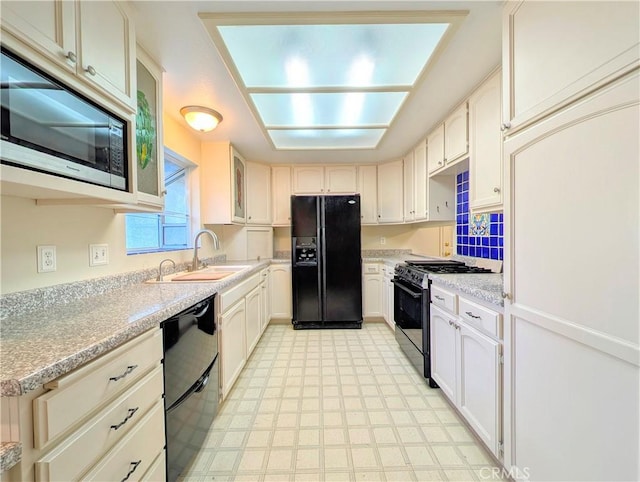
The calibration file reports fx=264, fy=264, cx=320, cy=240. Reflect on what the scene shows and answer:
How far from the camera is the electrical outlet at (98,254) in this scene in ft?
4.77

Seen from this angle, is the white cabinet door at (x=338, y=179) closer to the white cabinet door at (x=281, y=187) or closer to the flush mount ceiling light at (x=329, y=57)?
the white cabinet door at (x=281, y=187)

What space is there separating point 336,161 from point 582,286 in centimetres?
311

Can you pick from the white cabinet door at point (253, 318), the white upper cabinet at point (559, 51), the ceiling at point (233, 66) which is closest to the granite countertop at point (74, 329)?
the white cabinet door at point (253, 318)

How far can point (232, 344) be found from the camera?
2.02 meters

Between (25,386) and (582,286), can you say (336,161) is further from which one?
(25,386)

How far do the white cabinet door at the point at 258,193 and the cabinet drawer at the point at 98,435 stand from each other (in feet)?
8.83

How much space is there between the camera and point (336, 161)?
3652 millimetres

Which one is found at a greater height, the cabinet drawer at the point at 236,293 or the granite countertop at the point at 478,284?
the granite countertop at the point at 478,284

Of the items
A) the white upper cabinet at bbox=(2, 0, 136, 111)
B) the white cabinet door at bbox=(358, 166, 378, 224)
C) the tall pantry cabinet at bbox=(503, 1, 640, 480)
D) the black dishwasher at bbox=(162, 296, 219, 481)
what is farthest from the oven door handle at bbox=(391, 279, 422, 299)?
the white upper cabinet at bbox=(2, 0, 136, 111)

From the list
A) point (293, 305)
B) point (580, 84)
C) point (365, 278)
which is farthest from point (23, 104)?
point (365, 278)

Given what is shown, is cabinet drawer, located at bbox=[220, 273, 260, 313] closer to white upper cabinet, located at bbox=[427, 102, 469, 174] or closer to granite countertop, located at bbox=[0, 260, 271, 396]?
granite countertop, located at bbox=[0, 260, 271, 396]

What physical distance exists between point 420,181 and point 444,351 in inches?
74.8

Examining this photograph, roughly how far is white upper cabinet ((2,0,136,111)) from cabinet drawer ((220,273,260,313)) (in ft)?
3.96

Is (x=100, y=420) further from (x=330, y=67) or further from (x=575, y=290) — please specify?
(x=330, y=67)
